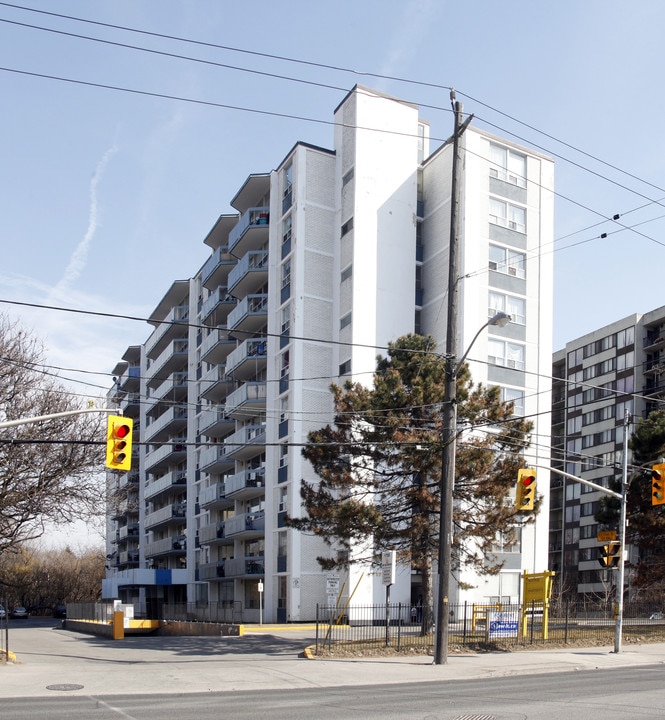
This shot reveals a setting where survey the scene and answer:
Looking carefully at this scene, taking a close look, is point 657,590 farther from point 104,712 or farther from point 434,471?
point 104,712

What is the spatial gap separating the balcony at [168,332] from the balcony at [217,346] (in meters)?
7.24

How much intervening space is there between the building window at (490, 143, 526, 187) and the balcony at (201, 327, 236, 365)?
21.2 m

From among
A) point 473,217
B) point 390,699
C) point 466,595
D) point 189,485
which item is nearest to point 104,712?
point 390,699

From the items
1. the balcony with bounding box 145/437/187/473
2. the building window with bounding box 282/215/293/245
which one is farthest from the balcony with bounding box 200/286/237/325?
the balcony with bounding box 145/437/187/473

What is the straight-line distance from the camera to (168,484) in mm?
77500

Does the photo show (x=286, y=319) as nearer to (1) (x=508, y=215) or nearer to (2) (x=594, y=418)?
(1) (x=508, y=215)

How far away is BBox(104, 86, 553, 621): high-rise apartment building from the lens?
53188mm

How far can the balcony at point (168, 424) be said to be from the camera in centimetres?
7694

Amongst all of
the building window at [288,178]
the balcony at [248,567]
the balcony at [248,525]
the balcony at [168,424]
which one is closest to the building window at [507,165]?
the building window at [288,178]

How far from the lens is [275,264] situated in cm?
5788

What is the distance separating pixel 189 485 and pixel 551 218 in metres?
35.4

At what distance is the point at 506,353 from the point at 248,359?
16.2m

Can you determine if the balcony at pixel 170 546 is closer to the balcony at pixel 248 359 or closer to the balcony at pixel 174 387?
the balcony at pixel 174 387

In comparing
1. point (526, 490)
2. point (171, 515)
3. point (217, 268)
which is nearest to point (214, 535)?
point (171, 515)
